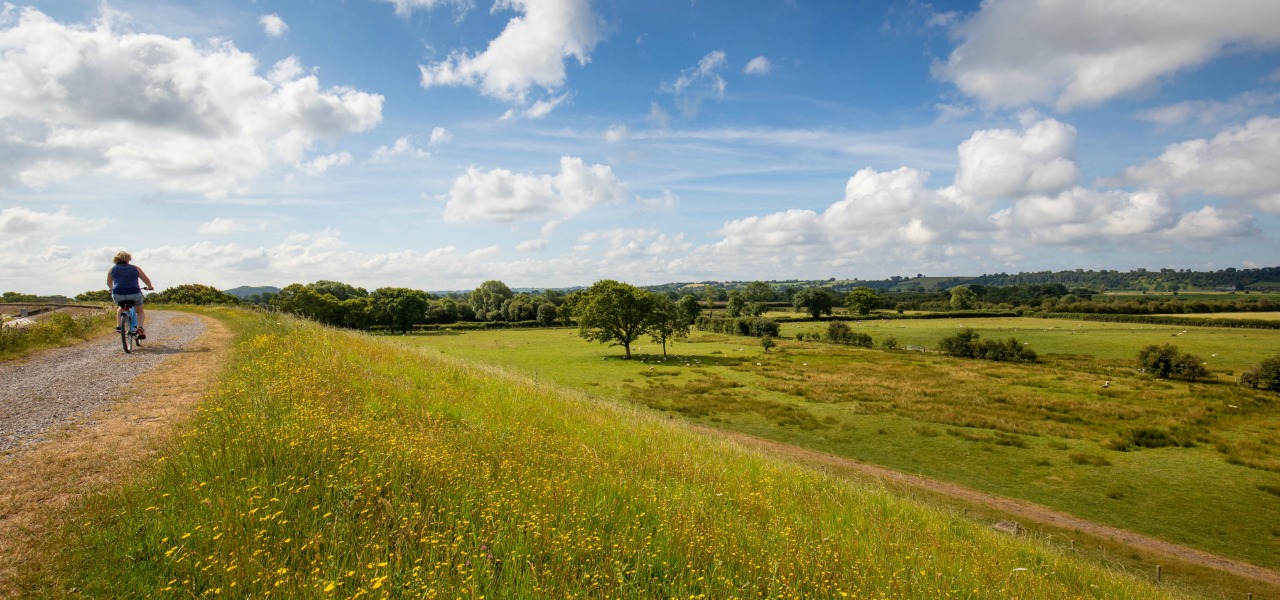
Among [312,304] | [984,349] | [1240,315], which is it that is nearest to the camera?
[984,349]

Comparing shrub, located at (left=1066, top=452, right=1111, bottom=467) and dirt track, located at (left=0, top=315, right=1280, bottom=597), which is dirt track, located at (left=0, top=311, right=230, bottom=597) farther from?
shrub, located at (left=1066, top=452, right=1111, bottom=467)

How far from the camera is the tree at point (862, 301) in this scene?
156 m

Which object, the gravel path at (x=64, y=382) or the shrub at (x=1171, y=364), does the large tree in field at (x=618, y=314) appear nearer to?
the gravel path at (x=64, y=382)

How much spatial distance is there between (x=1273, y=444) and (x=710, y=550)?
53.9 metres

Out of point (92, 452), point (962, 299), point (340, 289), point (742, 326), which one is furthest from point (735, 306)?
point (92, 452)

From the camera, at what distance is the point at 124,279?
14500 mm

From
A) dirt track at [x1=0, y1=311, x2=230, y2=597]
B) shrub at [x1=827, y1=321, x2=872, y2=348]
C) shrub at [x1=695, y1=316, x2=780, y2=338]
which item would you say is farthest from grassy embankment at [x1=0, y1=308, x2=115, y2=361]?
shrub at [x1=827, y1=321, x2=872, y2=348]

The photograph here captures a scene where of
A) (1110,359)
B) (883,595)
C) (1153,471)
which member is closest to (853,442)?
(1153,471)

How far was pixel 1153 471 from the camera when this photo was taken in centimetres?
3016

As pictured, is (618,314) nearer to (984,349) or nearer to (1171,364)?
(984,349)

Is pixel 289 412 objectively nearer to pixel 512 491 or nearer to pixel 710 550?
pixel 512 491

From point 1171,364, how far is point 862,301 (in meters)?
93.6

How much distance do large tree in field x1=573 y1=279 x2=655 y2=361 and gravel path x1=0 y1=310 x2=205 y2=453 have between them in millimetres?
58029

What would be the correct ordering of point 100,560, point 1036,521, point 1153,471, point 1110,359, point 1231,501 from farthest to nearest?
point 1110,359 < point 1153,471 < point 1231,501 < point 1036,521 < point 100,560
